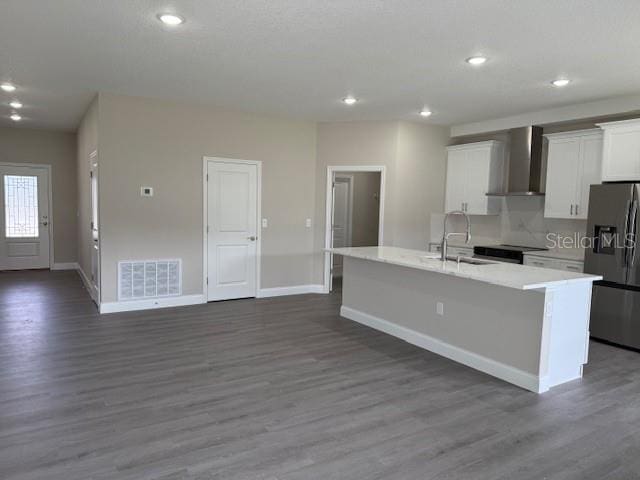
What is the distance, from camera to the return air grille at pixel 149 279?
18.6 ft

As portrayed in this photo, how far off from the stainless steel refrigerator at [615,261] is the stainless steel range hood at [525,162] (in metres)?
1.19

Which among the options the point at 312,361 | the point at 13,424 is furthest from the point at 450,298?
the point at 13,424

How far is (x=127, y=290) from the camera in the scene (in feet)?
18.7

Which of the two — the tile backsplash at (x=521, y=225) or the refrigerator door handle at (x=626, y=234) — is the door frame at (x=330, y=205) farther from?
the refrigerator door handle at (x=626, y=234)

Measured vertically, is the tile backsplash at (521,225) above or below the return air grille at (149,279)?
above

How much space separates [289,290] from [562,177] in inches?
165

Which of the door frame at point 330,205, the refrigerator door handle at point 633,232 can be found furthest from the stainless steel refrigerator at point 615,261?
the door frame at point 330,205

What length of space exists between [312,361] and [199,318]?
79.0 inches

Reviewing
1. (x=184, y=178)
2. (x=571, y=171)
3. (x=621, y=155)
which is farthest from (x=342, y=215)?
(x=621, y=155)

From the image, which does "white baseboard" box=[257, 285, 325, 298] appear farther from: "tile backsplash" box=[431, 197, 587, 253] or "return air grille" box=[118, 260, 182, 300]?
"tile backsplash" box=[431, 197, 587, 253]

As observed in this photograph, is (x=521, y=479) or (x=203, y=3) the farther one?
(x=203, y=3)

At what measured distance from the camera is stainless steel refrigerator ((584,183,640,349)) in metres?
4.57

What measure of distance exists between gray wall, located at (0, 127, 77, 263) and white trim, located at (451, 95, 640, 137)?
299 inches

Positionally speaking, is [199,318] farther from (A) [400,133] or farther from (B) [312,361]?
(A) [400,133]
